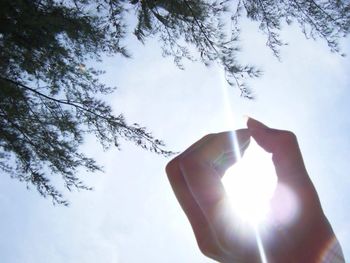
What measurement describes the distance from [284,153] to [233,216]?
0.37m

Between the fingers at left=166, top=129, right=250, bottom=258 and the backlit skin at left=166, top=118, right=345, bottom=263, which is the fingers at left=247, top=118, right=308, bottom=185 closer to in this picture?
the backlit skin at left=166, top=118, right=345, bottom=263

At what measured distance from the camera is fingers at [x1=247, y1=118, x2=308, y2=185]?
1.75 metres

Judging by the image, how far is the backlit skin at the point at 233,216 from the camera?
5.03 ft

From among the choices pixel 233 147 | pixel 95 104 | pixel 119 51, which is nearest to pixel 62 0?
pixel 119 51

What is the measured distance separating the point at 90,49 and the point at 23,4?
1094 millimetres

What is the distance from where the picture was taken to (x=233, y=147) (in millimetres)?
1953

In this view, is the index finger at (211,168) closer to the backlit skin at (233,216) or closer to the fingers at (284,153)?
the backlit skin at (233,216)

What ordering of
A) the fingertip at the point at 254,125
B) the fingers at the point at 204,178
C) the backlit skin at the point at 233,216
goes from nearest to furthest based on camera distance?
1. the backlit skin at the point at 233,216
2. the fingers at the point at 204,178
3. the fingertip at the point at 254,125

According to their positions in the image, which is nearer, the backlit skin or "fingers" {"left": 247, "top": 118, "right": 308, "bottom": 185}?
the backlit skin

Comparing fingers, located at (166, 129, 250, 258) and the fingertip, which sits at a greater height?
the fingertip

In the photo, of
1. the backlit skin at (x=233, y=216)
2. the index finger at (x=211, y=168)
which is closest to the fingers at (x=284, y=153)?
the backlit skin at (x=233, y=216)

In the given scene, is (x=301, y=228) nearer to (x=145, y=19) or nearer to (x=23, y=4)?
(x=23, y=4)

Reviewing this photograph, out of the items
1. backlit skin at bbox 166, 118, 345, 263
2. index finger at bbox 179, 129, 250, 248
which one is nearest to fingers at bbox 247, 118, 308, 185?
backlit skin at bbox 166, 118, 345, 263

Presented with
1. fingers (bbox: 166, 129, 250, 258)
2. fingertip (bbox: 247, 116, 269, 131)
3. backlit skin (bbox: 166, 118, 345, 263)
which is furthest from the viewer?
fingertip (bbox: 247, 116, 269, 131)
